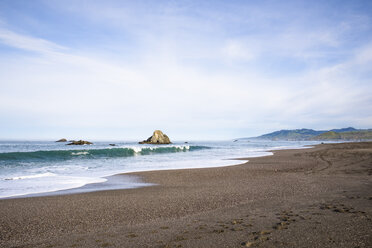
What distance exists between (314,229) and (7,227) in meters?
7.29

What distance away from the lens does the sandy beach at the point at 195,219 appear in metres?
4.81

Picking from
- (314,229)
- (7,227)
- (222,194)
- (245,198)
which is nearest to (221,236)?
(314,229)

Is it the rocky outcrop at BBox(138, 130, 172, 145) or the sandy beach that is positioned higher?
the rocky outcrop at BBox(138, 130, 172, 145)

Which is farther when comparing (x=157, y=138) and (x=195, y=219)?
(x=157, y=138)

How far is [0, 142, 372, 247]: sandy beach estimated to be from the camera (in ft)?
15.8

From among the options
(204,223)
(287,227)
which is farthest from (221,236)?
(287,227)

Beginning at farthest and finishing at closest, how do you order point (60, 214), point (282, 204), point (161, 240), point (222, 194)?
point (222, 194), point (282, 204), point (60, 214), point (161, 240)

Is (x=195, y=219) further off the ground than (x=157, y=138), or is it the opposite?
(x=157, y=138)

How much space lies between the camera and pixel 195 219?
6.33m

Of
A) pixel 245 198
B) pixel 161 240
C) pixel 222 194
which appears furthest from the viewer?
pixel 222 194

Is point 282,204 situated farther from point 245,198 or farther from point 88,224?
point 88,224

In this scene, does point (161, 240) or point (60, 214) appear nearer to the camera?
point (161, 240)

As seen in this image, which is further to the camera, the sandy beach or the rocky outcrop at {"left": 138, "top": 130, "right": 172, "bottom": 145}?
the rocky outcrop at {"left": 138, "top": 130, "right": 172, "bottom": 145}

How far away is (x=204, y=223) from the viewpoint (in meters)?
5.94
